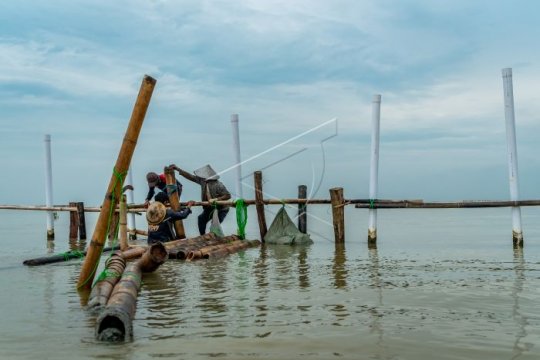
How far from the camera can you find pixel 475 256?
539 inches

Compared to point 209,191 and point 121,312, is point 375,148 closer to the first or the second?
point 209,191

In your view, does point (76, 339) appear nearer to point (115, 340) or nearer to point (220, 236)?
point (115, 340)

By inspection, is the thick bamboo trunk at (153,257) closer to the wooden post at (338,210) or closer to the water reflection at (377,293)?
the water reflection at (377,293)

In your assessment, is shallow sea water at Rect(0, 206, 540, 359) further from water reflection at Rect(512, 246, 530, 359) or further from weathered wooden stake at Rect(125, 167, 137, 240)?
weathered wooden stake at Rect(125, 167, 137, 240)

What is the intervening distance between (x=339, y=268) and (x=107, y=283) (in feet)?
15.6

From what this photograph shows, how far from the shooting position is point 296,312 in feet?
23.3

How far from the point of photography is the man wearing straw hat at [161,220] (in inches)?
505

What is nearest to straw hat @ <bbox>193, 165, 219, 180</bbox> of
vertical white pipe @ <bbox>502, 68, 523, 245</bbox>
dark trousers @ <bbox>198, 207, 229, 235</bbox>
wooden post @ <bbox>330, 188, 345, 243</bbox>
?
dark trousers @ <bbox>198, 207, 229, 235</bbox>

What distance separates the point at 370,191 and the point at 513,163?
145 inches

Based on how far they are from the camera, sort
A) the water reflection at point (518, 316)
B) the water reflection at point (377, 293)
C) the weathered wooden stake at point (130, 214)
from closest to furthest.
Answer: the water reflection at point (518, 316) < the water reflection at point (377, 293) < the weathered wooden stake at point (130, 214)

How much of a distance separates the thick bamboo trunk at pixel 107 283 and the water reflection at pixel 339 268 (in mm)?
3396

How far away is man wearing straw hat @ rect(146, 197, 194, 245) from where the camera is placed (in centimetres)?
1283

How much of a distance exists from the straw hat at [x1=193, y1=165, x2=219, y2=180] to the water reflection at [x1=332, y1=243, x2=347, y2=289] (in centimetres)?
399

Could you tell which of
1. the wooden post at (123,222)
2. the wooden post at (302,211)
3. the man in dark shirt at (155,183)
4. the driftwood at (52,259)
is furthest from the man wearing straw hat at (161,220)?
the wooden post at (302,211)
